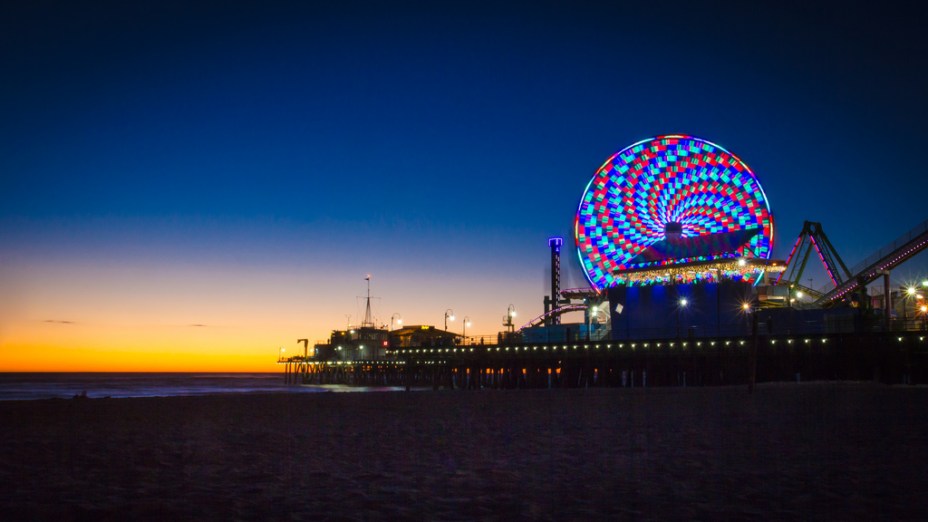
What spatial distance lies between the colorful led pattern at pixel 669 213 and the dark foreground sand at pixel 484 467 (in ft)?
115

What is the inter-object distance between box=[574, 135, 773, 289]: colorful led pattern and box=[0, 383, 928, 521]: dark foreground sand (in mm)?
Answer: 35077

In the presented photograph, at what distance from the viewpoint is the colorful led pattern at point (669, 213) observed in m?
53.6

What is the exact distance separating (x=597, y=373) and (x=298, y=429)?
37.7 meters

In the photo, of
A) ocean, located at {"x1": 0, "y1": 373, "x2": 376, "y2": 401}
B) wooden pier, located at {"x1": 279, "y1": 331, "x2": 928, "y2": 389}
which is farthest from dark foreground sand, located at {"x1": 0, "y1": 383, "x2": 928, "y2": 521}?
ocean, located at {"x1": 0, "y1": 373, "x2": 376, "y2": 401}

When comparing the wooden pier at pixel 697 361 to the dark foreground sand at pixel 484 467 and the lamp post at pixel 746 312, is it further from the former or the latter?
the dark foreground sand at pixel 484 467

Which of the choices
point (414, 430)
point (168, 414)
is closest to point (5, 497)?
point (414, 430)

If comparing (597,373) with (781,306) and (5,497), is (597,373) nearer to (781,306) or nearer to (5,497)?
(781,306)

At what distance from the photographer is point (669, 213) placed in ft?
186

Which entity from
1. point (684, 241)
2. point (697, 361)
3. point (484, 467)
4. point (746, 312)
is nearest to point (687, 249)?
point (684, 241)

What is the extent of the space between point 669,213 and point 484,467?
4889cm

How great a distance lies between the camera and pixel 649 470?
10.4 meters

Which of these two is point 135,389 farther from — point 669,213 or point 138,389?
point 669,213

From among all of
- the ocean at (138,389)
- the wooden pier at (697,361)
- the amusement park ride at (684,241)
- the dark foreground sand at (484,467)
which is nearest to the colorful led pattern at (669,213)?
the amusement park ride at (684,241)

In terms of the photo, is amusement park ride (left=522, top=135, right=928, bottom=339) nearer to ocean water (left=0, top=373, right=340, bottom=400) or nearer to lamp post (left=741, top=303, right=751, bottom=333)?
lamp post (left=741, top=303, right=751, bottom=333)
